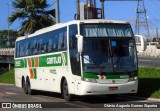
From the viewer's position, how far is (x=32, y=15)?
145ft

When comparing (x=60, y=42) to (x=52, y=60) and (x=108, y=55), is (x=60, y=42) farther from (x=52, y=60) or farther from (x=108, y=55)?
(x=108, y=55)

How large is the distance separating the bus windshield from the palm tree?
25.8 m

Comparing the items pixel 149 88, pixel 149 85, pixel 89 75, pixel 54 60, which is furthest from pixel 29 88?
pixel 89 75

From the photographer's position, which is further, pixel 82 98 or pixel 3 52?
pixel 3 52

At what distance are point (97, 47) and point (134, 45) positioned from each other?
1.55 metres

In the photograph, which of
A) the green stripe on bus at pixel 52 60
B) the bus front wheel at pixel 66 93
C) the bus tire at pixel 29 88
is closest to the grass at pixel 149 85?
the bus front wheel at pixel 66 93

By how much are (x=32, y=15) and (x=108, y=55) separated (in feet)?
91.7

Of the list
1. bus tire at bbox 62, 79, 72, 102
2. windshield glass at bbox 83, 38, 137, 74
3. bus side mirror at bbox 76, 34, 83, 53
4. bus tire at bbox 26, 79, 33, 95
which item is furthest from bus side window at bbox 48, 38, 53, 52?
bus tire at bbox 26, 79, 33, 95

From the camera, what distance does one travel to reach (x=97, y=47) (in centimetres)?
1730

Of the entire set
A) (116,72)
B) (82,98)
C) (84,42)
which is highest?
(84,42)

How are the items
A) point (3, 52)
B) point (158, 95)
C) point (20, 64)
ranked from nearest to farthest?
1. point (158, 95)
2. point (20, 64)
3. point (3, 52)

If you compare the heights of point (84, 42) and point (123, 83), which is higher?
point (84, 42)

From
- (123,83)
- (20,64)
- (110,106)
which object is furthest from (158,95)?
(20,64)

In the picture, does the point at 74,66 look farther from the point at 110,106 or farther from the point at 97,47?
the point at 110,106
